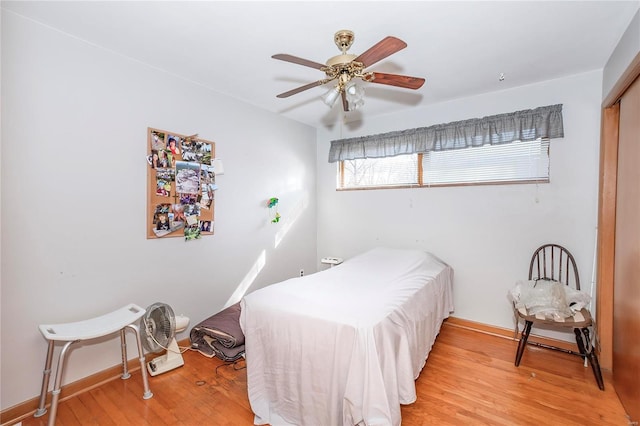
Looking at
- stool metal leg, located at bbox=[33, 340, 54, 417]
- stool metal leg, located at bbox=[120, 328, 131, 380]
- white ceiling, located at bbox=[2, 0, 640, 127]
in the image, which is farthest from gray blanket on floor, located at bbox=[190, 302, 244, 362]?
white ceiling, located at bbox=[2, 0, 640, 127]

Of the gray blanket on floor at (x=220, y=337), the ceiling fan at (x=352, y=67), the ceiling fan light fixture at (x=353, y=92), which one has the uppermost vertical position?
the ceiling fan at (x=352, y=67)

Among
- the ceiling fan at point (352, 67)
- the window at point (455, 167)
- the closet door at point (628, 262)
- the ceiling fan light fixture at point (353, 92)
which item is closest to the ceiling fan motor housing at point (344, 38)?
the ceiling fan at point (352, 67)

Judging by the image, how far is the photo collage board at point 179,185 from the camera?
2.50 m

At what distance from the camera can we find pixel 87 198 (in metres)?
2.15

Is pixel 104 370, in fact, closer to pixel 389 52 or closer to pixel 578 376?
pixel 389 52

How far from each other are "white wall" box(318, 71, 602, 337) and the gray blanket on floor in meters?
1.87

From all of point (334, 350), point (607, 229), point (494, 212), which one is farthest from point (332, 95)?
point (607, 229)

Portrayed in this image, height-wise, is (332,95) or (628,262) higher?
(332,95)

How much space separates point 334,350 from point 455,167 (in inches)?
99.2

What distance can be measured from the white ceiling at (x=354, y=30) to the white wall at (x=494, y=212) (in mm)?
310

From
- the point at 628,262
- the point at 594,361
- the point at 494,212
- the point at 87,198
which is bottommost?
the point at 594,361

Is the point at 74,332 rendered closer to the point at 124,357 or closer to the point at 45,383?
the point at 45,383

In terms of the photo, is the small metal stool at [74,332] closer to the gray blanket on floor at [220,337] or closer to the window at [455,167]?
the gray blanket on floor at [220,337]

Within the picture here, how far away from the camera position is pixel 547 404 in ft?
6.51
